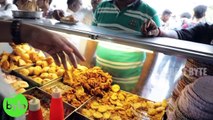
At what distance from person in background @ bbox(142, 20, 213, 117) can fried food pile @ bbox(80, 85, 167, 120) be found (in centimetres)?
28

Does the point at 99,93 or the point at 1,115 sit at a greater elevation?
the point at 1,115

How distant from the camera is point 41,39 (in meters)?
0.97

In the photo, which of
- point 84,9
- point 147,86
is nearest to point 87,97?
point 147,86

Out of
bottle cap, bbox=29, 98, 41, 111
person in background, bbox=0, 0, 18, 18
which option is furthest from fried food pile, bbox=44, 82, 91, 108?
person in background, bbox=0, 0, 18, 18

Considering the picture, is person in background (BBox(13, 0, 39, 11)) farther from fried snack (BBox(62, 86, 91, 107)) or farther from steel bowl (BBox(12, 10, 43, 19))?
fried snack (BBox(62, 86, 91, 107))

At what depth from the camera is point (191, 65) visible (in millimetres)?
1100

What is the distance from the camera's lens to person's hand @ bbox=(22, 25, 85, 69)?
929 millimetres

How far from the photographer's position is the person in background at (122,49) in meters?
1.88

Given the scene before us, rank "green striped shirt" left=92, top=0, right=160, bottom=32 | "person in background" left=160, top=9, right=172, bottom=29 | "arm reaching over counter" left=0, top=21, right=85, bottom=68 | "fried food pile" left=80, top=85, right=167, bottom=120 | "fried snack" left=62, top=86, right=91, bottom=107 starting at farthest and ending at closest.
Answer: "person in background" left=160, top=9, right=172, bottom=29 < "green striped shirt" left=92, top=0, right=160, bottom=32 < "fried snack" left=62, top=86, right=91, bottom=107 < "fried food pile" left=80, top=85, right=167, bottom=120 < "arm reaching over counter" left=0, top=21, right=85, bottom=68

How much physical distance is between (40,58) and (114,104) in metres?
1.17

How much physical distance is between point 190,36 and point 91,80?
3.59 ft

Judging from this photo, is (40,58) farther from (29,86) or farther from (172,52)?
(172,52)

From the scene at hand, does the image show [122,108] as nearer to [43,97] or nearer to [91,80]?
[91,80]

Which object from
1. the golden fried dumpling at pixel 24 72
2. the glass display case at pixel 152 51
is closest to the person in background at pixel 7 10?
the glass display case at pixel 152 51
